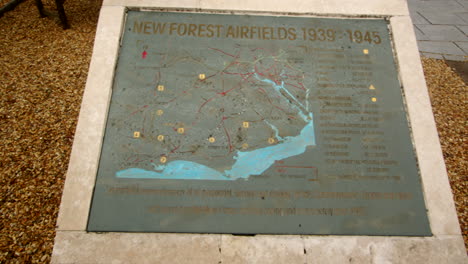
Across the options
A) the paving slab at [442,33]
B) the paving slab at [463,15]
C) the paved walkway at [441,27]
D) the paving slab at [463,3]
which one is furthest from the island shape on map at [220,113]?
the paving slab at [463,3]

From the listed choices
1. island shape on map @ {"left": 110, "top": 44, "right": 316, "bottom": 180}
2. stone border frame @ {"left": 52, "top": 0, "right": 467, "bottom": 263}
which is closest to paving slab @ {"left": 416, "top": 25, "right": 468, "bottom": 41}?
stone border frame @ {"left": 52, "top": 0, "right": 467, "bottom": 263}

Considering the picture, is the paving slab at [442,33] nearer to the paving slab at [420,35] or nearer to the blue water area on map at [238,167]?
the paving slab at [420,35]

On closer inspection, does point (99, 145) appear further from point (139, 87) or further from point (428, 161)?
point (428, 161)

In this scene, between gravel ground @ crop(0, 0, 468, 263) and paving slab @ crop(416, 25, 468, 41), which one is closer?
gravel ground @ crop(0, 0, 468, 263)

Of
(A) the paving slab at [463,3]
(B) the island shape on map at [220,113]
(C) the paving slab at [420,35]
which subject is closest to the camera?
(B) the island shape on map at [220,113]

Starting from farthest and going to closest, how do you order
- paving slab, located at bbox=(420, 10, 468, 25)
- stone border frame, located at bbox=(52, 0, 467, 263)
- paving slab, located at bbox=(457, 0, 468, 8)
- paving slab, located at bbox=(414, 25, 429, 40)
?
paving slab, located at bbox=(457, 0, 468, 8) < paving slab, located at bbox=(420, 10, 468, 25) < paving slab, located at bbox=(414, 25, 429, 40) < stone border frame, located at bbox=(52, 0, 467, 263)

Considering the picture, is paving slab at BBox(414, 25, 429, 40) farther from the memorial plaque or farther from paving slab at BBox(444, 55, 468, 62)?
the memorial plaque

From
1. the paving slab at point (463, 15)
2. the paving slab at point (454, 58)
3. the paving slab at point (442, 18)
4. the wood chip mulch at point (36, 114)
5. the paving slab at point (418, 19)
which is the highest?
the paving slab at point (463, 15)
